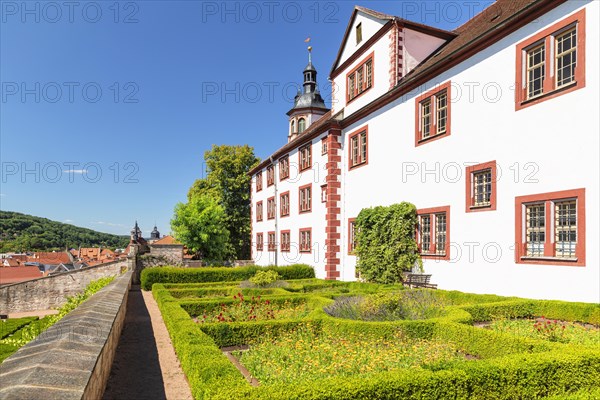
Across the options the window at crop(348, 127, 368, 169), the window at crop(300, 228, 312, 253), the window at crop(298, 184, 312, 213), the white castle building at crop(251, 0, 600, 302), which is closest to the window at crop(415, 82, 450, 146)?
the white castle building at crop(251, 0, 600, 302)

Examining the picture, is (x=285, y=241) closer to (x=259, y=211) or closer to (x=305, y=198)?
(x=305, y=198)

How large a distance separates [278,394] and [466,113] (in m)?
12.7

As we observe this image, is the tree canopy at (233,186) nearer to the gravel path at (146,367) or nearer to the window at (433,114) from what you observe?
the window at (433,114)

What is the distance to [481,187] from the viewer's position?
13.7 m

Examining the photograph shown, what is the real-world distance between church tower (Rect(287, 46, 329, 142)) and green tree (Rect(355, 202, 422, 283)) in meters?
19.2

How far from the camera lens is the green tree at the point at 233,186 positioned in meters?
44.3

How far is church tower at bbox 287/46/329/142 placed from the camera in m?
36.6

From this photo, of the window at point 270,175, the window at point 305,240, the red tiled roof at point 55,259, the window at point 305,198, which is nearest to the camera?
the window at point 305,240

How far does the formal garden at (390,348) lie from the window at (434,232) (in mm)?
2175

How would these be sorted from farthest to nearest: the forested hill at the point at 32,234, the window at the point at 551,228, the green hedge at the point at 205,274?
1. the forested hill at the point at 32,234
2. the green hedge at the point at 205,274
3. the window at the point at 551,228

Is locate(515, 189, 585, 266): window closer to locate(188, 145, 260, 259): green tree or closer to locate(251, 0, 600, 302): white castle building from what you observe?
locate(251, 0, 600, 302): white castle building

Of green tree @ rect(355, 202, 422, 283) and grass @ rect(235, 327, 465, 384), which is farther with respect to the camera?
green tree @ rect(355, 202, 422, 283)

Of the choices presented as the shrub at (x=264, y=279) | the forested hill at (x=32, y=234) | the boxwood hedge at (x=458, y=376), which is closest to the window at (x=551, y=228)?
the boxwood hedge at (x=458, y=376)

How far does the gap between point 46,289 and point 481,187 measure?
106ft
